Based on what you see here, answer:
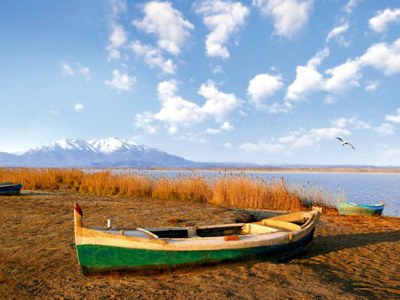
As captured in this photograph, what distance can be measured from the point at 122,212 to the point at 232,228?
5494mm

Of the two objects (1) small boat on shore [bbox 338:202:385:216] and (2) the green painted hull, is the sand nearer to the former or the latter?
(2) the green painted hull

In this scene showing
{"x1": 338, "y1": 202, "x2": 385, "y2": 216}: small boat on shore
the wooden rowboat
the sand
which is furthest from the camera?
{"x1": 338, "y1": 202, "x2": 385, "y2": 216}: small boat on shore

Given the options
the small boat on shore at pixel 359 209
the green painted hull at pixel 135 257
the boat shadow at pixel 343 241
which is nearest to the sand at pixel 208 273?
the boat shadow at pixel 343 241

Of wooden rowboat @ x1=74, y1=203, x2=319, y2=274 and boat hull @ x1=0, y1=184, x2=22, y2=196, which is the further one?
boat hull @ x1=0, y1=184, x2=22, y2=196

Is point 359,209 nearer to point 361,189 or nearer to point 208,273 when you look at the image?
point 208,273

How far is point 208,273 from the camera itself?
6047 millimetres

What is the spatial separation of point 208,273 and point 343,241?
468cm

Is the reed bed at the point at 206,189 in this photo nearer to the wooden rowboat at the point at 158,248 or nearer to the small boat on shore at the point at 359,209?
the small boat on shore at the point at 359,209

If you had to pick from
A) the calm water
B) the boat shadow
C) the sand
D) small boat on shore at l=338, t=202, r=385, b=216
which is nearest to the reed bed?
the calm water

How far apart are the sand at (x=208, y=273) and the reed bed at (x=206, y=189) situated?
5198 millimetres

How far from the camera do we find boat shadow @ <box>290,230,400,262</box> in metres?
8.08

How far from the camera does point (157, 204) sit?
47.9 ft

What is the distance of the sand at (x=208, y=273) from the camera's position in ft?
17.6

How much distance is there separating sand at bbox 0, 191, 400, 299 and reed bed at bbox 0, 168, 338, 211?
5198 mm
